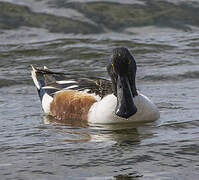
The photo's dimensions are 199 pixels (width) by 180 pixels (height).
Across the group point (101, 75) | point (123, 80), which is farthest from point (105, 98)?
point (101, 75)

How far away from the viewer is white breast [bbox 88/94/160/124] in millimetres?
8414

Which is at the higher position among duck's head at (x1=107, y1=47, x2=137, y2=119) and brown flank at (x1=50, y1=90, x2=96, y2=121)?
duck's head at (x1=107, y1=47, x2=137, y2=119)

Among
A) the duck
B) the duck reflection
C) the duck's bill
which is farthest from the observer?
the duck

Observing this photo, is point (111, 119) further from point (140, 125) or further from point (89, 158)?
point (89, 158)

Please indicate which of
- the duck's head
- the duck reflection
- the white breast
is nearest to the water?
Answer: the duck reflection

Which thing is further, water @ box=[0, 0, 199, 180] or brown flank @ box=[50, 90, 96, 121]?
brown flank @ box=[50, 90, 96, 121]

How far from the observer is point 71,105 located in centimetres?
921

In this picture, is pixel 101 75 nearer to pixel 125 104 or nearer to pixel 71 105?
pixel 71 105

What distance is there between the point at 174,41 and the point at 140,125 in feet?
21.4

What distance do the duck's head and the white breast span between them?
11 cm

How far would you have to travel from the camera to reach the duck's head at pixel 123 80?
26.5 ft

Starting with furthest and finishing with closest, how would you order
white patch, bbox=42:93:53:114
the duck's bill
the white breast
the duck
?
white patch, bbox=42:93:53:114
the white breast
the duck
the duck's bill

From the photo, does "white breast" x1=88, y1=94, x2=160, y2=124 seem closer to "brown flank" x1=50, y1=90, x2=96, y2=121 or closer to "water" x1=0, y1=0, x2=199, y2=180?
"water" x1=0, y1=0, x2=199, y2=180

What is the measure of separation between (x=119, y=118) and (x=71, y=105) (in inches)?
38.3
